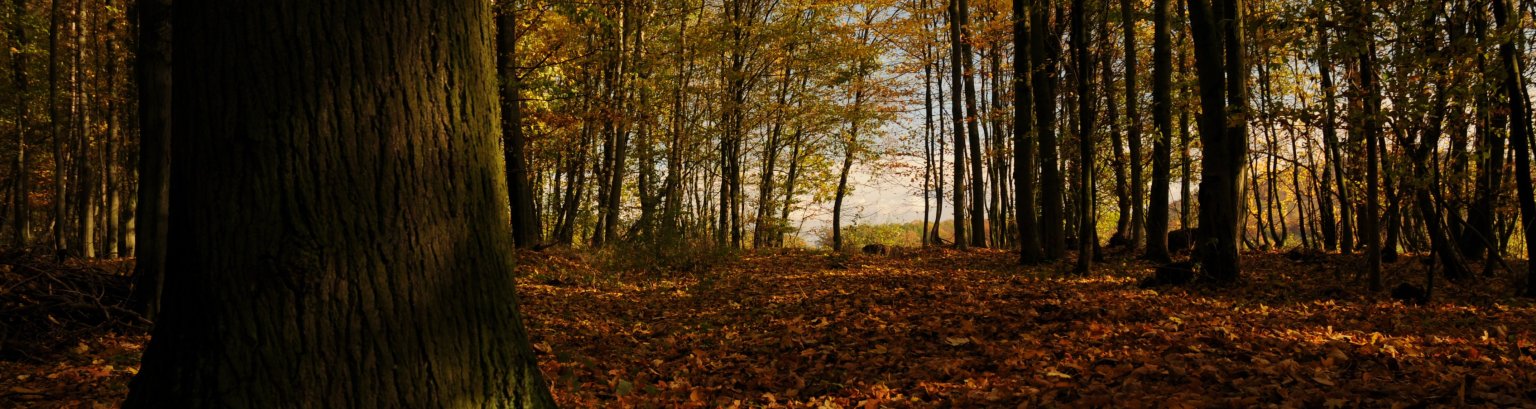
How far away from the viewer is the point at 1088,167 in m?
9.63

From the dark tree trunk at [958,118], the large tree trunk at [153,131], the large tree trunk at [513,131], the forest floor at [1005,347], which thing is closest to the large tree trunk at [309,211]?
the forest floor at [1005,347]

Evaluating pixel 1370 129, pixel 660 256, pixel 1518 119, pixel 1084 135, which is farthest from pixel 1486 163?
pixel 660 256

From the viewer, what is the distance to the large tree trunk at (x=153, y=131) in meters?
5.09

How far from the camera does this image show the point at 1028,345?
5.06 meters

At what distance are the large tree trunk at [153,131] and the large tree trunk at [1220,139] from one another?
30.7ft

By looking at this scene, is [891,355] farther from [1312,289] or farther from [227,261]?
[1312,289]

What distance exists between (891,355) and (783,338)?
116cm

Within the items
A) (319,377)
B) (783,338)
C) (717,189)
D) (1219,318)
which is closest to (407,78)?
(319,377)

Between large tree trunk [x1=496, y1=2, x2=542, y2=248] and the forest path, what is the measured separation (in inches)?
95.6

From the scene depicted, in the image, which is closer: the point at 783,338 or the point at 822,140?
the point at 783,338

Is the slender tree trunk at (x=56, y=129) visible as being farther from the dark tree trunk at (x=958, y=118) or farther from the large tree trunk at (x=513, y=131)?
the dark tree trunk at (x=958, y=118)

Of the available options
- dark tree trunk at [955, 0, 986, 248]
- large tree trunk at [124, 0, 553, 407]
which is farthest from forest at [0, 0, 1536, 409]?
dark tree trunk at [955, 0, 986, 248]

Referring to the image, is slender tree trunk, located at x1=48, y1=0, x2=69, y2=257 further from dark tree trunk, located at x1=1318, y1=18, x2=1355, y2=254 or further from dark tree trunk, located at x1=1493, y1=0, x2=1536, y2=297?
dark tree trunk, located at x1=1493, y1=0, x2=1536, y2=297

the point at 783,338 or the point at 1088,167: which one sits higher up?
the point at 1088,167
